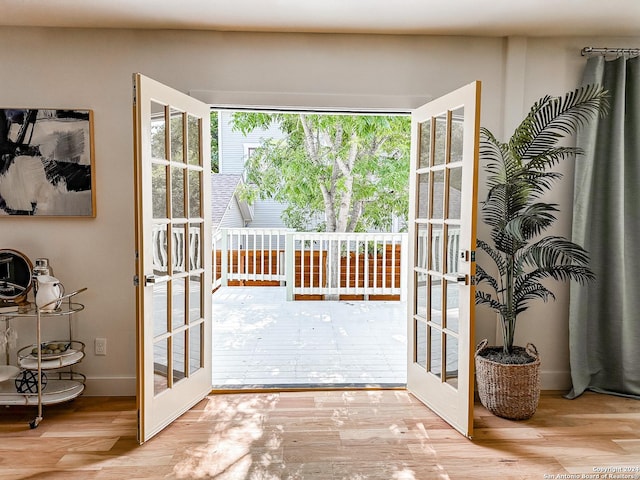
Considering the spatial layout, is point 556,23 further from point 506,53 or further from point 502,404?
point 502,404

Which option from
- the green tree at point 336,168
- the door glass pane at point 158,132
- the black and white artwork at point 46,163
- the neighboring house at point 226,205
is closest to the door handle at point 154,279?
the door glass pane at point 158,132

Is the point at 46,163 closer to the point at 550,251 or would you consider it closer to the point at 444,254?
the point at 444,254

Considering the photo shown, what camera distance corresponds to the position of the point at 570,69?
130 inches

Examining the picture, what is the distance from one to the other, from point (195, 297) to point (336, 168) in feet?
13.6

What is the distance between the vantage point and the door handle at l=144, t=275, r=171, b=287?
2568 mm

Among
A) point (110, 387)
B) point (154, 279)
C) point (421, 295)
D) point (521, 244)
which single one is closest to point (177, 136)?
point (154, 279)

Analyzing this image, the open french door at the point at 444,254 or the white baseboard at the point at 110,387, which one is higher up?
the open french door at the point at 444,254

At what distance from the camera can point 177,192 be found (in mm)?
2912

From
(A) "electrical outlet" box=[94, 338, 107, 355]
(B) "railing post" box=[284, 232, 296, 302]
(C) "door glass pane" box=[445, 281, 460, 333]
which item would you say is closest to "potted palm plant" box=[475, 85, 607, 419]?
(C) "door glass pane" box=[445, 281, 460, 333]

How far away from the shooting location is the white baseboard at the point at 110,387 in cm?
326

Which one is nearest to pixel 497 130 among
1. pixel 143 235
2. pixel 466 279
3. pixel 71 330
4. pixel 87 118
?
pixel 466 279

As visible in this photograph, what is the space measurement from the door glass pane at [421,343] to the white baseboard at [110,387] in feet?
6.65

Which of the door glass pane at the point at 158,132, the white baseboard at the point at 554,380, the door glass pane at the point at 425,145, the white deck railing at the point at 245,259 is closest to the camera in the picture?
the door glass pane at the point at 158,132

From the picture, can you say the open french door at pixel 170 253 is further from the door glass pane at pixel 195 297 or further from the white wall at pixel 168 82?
the white wall at pixel 168 82
